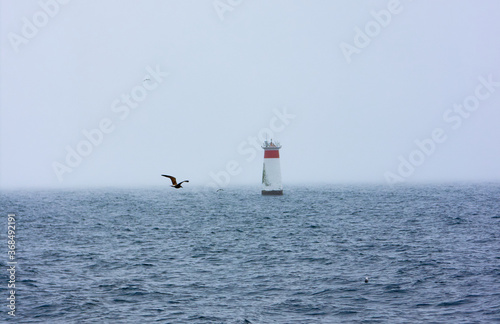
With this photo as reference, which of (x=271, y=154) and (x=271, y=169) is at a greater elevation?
(x=271, y=154)

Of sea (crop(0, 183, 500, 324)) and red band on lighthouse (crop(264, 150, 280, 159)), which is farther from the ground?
red band on lighthouse (crop(264, 150, 280, 159))

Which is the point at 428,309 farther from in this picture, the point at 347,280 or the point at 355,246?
the point at 355,246

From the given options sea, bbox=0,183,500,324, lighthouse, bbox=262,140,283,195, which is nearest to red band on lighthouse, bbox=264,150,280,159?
lighthouse, bbox=262,140,283,195

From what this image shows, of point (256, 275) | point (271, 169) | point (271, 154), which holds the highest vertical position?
point (271, 154)

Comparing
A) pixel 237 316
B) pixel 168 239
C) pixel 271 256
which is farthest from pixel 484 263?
pixel 168 239

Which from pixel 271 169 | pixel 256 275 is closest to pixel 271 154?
pixel 271 169

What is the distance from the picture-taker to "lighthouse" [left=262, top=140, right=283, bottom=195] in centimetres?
8744

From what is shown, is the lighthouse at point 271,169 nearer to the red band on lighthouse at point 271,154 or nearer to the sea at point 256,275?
the red band on lighthouse at point 271,154

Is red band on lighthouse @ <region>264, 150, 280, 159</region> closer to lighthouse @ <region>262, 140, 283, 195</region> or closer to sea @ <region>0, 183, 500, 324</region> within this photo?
lighthouse @ <region>262, 140, 283, 195</region>

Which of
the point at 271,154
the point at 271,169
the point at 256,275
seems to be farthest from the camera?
the point at 271,169

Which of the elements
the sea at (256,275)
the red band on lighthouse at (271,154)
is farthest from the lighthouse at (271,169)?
the sea at (256,275)

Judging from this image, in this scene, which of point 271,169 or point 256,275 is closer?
point 256,275

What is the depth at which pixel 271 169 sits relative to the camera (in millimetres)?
88500

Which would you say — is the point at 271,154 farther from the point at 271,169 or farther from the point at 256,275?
the point at 256,275
